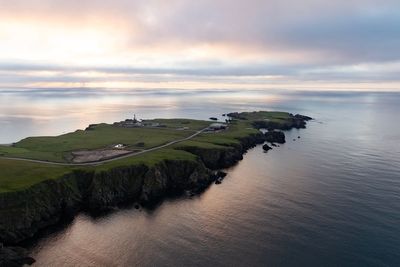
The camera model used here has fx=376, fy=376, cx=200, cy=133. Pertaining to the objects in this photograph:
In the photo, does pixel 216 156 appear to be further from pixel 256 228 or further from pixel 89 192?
pixel 256 228

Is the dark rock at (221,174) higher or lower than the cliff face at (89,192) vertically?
lower

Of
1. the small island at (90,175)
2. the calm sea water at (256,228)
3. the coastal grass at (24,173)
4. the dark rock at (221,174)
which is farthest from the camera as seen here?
the dark rock at (221,174)

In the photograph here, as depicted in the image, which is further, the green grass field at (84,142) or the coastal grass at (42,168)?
the green grass field at (84,142)

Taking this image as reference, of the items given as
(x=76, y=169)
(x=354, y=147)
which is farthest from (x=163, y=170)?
(x=354, y=147)

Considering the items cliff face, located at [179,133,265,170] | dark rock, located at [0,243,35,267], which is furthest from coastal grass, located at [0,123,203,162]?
dark rock, located at [0,243,35,267]

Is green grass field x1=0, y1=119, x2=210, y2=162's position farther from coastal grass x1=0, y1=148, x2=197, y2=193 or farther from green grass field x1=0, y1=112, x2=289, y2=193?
coastal grass x1=0, y1=148, x2=197, y2=193

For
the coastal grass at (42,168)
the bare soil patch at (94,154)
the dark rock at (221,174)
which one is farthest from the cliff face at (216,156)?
the bare soil patch at (94,154)

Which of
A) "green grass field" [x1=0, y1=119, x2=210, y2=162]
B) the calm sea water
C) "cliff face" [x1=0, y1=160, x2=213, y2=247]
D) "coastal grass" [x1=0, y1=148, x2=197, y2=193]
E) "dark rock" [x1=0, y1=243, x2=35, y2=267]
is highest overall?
"green grass field" [x1=0, y1=119, x2=210, y2=162]

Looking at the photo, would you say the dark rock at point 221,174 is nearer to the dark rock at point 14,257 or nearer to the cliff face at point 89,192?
the cliff face at point 89,192
